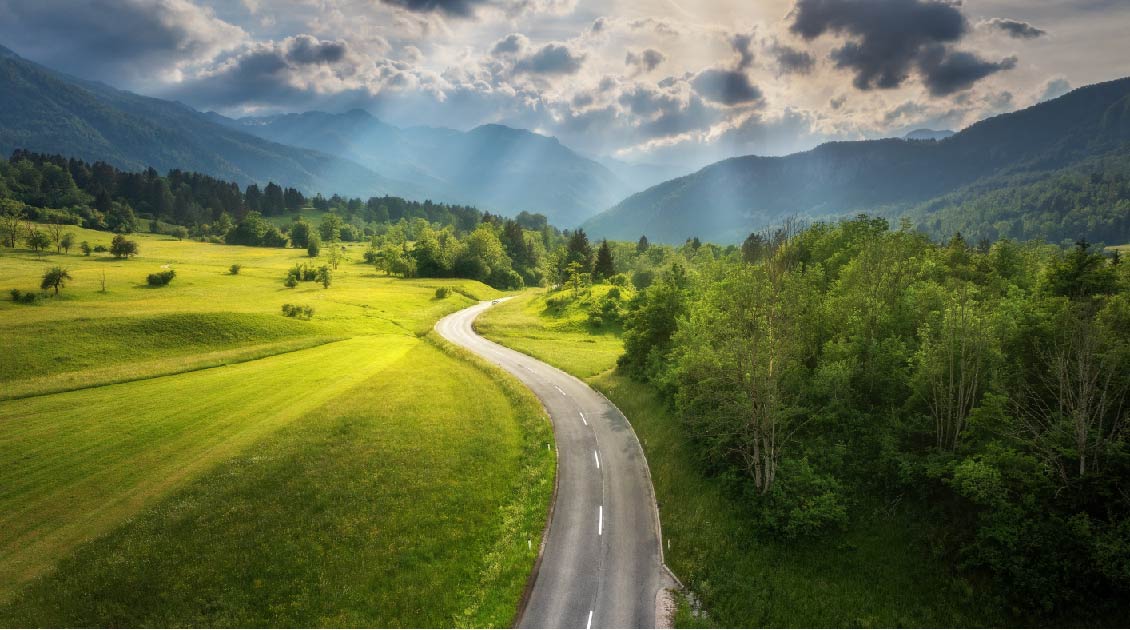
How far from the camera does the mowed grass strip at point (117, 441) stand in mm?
25594

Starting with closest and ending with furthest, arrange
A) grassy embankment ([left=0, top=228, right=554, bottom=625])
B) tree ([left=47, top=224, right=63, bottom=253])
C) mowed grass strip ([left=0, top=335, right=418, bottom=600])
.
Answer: grassy embankment ([left=0, top=228, right=554, bottom=625])
mowed grass strip ([left=0, top=335, right=418, bottom=600])
tree ([left=47, top=224, right=63, bottom=253])

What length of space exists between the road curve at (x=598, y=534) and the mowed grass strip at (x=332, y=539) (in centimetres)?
145

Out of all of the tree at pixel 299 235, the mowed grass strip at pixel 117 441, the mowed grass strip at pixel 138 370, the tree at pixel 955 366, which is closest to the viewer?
the tree at pixel 955 366

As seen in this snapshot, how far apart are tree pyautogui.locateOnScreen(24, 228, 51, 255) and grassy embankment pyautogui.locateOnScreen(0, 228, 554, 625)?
65.8 m

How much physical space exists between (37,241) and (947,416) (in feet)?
527

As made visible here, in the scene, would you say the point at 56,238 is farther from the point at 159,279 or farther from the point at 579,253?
the point at 579,253

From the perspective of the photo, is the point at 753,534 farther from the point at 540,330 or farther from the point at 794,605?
the point at 540,330

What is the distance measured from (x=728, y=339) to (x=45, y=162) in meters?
269

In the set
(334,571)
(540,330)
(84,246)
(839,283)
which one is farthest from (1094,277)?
(84,246)

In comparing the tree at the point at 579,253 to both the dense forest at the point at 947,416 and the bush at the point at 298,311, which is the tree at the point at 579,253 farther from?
the dense forest at the point at 947,416

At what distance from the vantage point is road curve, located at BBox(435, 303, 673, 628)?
71.6 ft

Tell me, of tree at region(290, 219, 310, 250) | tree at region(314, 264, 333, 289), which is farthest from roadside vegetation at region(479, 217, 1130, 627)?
tree at region(290, 219, 310, 250)

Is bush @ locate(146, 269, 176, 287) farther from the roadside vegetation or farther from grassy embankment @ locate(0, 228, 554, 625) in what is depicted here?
the roadside vegetation

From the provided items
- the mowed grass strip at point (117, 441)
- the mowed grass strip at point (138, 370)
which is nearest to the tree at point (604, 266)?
the mowed grass strip at point (138, 370)
